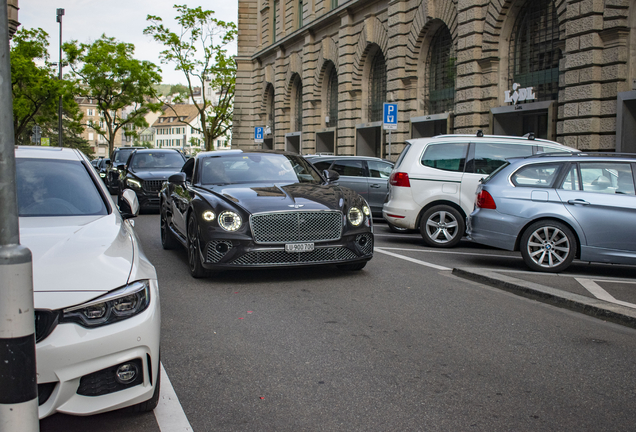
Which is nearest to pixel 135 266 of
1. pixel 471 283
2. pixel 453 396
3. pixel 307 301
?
pixel 453 396

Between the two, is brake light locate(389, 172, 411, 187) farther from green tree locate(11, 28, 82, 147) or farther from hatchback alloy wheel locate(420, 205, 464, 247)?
green tree locate(11, 28, 82, 147)

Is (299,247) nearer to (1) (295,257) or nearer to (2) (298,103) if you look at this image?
(1) (295,257)

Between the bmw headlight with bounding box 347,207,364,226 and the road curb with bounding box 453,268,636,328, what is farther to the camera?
the bmw headlight with bounding box 347,207,364,226

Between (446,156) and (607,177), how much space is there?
335 cm

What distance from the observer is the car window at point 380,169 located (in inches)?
612

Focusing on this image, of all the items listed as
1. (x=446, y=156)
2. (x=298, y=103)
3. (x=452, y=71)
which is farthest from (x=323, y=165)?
(x=298, y=103)

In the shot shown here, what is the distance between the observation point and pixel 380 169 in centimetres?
1556

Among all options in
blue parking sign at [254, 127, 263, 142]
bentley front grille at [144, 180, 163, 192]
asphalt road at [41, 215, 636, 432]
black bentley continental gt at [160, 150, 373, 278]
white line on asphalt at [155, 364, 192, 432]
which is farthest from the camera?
blue parking sign at [254, 127, 263, 142]

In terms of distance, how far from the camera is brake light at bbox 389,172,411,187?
1170cm

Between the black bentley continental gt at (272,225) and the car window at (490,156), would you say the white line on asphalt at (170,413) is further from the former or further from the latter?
the car window at (490,156)

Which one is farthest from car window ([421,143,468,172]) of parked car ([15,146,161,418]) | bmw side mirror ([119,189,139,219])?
parked car ([15,146,161,418])

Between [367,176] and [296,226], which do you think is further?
[367,176]

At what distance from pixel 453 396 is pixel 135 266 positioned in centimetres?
204

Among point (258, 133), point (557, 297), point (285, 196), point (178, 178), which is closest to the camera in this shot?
point (557, 297)
